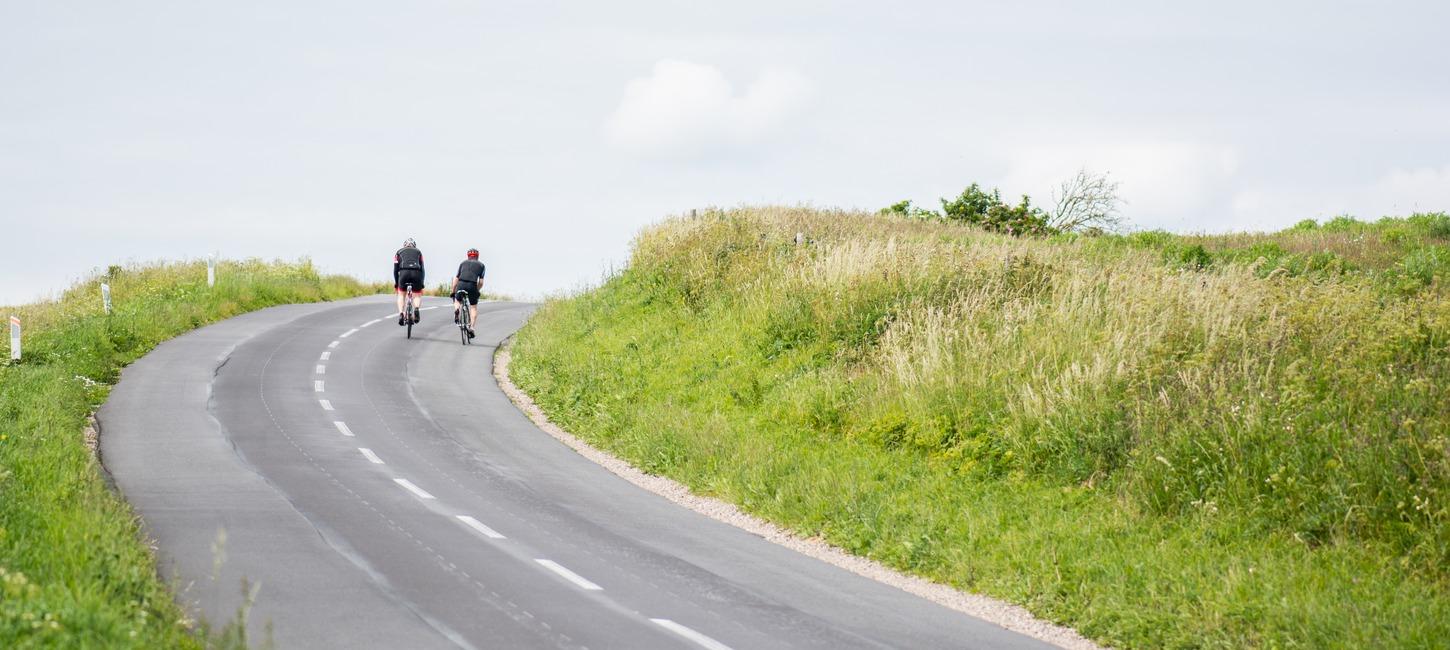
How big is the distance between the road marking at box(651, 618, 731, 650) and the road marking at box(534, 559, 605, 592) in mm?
942

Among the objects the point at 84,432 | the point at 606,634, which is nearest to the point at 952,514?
the point at 606,634

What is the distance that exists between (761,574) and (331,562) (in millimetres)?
3511

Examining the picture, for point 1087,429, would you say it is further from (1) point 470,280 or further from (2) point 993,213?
(2) point 993,213

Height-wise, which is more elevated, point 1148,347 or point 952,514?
point 1148,347

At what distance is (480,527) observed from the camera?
10758mm

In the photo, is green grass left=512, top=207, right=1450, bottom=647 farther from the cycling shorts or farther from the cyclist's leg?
the cycling shorts

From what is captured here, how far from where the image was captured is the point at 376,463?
1357cm

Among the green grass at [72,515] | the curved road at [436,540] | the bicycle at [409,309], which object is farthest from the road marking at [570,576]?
the bicycle at [409,309]

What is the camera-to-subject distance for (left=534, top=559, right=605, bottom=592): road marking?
8852 millimetres

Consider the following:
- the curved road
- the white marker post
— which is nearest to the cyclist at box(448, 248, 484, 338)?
the curved road

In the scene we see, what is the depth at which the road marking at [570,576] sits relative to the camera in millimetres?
8852

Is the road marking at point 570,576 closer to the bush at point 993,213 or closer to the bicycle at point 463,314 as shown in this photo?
the bicycle at point 463,314

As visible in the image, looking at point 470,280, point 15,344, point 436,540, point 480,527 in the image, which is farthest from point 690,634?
point 470,280

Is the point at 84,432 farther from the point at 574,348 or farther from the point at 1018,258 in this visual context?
the point at 1018,258
